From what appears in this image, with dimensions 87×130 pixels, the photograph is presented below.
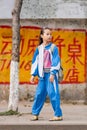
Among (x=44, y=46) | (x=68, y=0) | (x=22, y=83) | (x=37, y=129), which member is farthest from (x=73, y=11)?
(x=37, y=129)

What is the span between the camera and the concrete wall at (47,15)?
10.5 metres

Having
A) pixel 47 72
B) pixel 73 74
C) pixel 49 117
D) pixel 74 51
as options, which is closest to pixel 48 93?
pixel 47 72

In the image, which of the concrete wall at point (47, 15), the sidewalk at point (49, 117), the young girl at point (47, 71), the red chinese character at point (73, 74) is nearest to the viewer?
the sidewalk at point (49, 117)

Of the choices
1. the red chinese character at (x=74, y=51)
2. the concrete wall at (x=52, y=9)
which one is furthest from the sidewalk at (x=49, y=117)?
the concrete wall at (x=52, y=9)

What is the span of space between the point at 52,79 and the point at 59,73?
0.21 m

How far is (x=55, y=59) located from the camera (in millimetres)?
7773

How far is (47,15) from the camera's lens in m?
10.6

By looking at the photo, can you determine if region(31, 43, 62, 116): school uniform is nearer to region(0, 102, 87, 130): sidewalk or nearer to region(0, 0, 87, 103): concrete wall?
region(0, 102, 87, 130): sidewalk

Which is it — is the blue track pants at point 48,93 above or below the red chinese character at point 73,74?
below

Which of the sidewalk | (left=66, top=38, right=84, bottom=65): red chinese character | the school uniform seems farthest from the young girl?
(left=66, top=38, right=84, bottom=65): red chinese character

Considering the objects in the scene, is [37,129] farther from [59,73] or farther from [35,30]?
[35,30]

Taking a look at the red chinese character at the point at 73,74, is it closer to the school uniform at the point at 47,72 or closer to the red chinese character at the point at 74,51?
the red chinese character at the point at 74,51

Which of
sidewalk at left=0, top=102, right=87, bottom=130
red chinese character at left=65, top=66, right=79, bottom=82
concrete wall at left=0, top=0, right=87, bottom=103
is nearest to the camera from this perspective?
sidewalk at left=0, top=102, right=87, bottom=130

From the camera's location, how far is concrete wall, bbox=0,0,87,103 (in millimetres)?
10508
